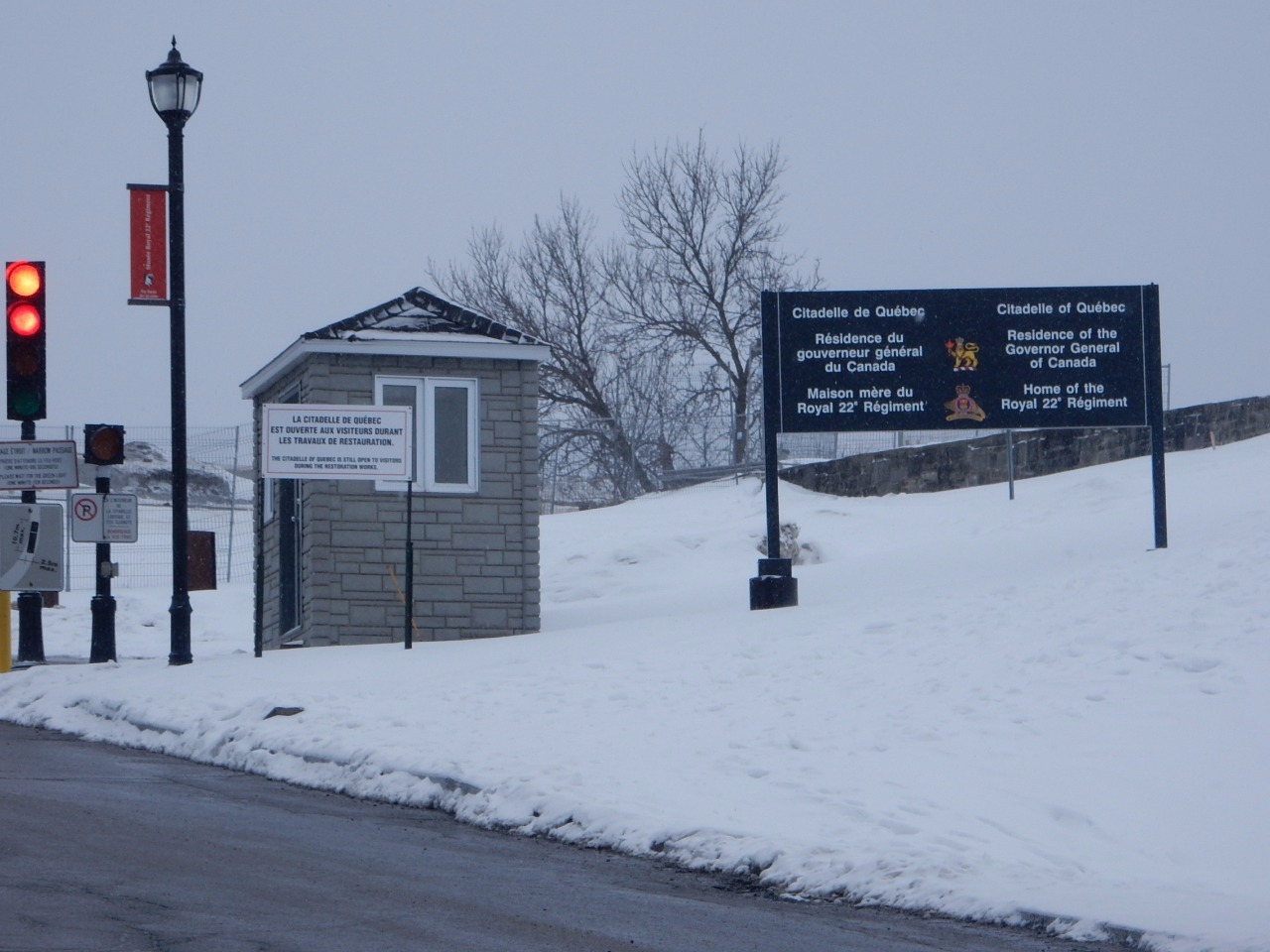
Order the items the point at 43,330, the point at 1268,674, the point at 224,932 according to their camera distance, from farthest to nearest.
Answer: the point at 43,330, the point at 1268,674, the point at 224,932

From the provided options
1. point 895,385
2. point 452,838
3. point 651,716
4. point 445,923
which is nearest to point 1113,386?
point 895,385

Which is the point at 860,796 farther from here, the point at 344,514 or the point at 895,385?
the point at 344,514

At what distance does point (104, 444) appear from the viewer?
15852 millimetres

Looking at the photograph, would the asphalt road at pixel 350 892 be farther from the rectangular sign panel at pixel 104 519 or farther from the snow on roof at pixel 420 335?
the snow on roof at pixel 420 335

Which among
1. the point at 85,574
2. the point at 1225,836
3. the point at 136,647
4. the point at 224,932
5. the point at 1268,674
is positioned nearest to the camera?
the point at 224,932

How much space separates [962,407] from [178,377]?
299 inches

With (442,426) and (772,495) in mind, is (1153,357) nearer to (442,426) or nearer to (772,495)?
(772,495)

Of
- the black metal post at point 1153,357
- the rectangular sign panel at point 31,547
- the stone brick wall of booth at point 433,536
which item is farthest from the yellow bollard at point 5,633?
the black metal post at point 1153,357

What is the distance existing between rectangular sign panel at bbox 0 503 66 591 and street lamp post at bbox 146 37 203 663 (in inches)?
49.7

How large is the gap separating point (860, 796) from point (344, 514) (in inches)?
396

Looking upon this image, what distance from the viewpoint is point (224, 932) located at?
226 inches

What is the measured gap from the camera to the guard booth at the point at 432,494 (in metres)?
17.4

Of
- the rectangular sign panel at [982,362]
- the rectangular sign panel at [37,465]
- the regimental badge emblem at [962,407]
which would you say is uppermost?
the rectangular sign panel at [982,362]

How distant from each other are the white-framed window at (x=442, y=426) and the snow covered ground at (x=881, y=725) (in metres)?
2.68
